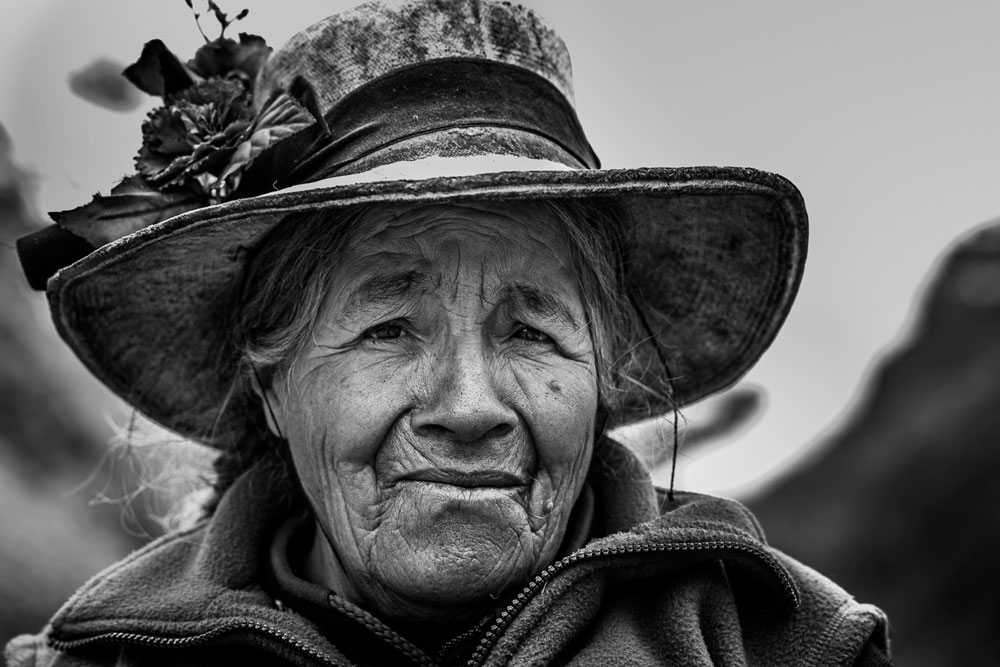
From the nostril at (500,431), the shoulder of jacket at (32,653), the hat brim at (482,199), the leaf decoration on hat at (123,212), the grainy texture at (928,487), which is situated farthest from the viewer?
the grainy texture at (928,487)

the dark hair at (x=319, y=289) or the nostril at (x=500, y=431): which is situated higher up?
the dark hair at (x=319, y=289)

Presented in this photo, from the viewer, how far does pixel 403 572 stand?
2230 millimetres

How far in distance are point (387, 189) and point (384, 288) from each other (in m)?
0.32

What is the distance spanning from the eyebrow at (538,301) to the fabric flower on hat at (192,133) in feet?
1.72

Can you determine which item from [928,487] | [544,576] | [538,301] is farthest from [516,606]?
[928,487]

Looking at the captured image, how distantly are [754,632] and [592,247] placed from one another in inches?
33.7

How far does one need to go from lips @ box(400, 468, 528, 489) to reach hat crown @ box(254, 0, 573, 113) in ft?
2.52

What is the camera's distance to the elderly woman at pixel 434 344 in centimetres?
220

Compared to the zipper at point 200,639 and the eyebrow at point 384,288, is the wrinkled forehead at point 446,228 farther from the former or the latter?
the zipper at point 200,639

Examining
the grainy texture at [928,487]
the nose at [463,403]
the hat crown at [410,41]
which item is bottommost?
the grainy texture at [928,487]

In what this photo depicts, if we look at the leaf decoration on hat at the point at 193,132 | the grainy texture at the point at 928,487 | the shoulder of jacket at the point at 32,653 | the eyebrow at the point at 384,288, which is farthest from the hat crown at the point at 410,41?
the grainy texture at the point at 928,487

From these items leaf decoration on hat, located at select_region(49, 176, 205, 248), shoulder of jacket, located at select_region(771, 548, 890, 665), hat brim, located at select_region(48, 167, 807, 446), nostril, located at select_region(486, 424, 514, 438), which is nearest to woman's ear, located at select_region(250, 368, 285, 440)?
hat brim, located at select_region(48, 167, 807, 446)

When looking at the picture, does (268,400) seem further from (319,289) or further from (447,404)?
(447,404)

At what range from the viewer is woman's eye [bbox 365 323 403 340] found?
233cm
